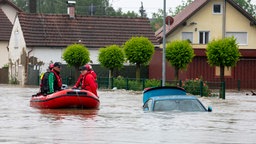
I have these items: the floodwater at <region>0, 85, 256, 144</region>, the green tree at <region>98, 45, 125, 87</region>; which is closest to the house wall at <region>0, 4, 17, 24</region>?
the green tree at <region>98, 45, 125, 87</region>

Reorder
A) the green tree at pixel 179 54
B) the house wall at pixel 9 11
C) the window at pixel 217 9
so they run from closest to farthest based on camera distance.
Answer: the green tree at pixel 179 54, the window at pixel 217 9, the house wall at pixel 9 11

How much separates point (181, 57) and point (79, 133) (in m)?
35.4

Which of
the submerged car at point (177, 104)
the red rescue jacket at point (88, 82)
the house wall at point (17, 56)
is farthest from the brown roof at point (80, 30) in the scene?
the submerged car at point (177, 104)

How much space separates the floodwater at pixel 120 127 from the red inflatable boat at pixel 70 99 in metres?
0.32

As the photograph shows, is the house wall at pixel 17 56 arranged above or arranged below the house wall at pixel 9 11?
below

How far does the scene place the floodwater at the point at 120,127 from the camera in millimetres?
19531

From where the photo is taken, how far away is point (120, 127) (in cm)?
2348

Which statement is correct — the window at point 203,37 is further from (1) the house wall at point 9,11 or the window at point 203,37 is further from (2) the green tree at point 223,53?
(1) the house wall at point 9,11

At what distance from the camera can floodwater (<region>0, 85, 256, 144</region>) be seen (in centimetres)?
1953

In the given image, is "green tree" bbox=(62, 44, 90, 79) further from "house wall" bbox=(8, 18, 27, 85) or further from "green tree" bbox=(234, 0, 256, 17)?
"green tree" bbox=(234, 0, 256, 17)

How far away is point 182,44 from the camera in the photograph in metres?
56.4

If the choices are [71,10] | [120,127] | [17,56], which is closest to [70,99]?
[120,127]

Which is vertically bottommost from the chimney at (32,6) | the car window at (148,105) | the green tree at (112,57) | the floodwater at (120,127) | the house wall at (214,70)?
the floodwater at (120,127)

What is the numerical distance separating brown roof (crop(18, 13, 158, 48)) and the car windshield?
139ft
